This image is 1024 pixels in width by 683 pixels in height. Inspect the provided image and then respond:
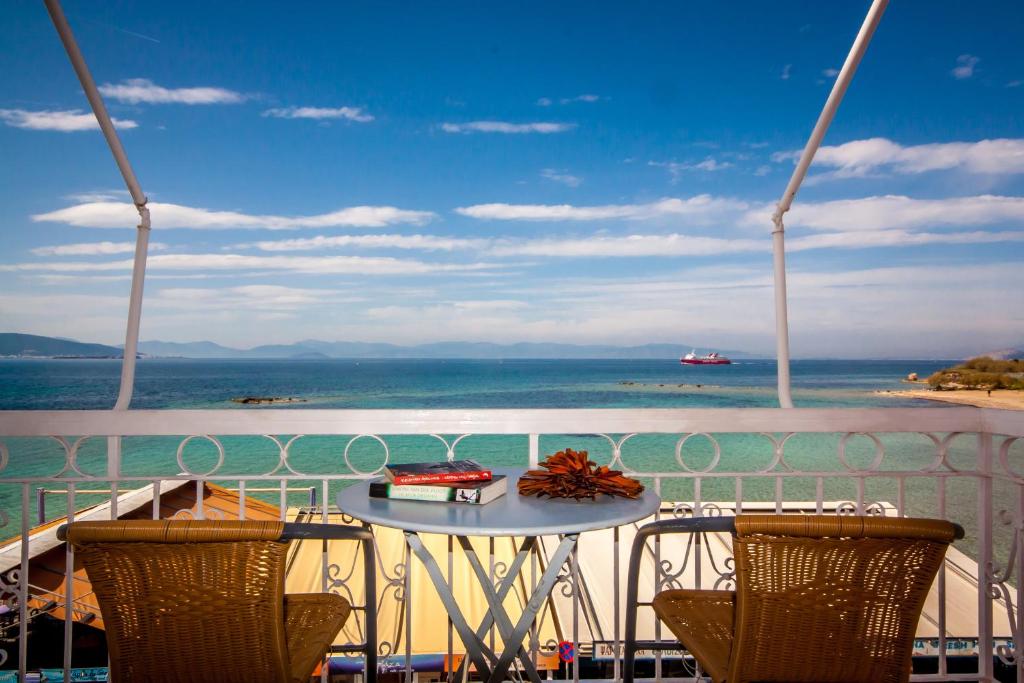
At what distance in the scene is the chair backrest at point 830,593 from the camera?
3.91ft

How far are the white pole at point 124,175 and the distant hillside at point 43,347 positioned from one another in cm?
2859

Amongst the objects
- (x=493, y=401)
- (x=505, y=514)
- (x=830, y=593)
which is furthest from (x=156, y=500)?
(x=493, y=401)

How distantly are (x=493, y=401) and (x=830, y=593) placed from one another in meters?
31.1

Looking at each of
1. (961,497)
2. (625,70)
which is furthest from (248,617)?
(625,70)

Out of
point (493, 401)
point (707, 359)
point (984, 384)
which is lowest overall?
point (493, 401)

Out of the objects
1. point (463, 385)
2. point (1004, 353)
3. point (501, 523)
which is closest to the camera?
point (501, 523)

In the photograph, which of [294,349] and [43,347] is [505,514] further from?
[43,347]

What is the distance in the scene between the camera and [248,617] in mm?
1246

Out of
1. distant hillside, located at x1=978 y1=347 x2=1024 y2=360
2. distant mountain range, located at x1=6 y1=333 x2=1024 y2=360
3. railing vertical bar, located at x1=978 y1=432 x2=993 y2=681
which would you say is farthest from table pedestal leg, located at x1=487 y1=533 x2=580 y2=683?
distant hillside, located at x1=978 y1=347 x2=1024 y2=360

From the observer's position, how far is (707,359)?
41.7 metres

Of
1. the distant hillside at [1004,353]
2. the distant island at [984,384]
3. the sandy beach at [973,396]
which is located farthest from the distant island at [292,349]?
the distant hillside at [1004,353]

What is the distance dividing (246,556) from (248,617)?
0.45 feet

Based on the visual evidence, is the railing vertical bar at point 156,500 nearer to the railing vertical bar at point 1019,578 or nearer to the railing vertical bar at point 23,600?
the railing vertical bar at point 23,600

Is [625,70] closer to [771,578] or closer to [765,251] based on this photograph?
[765,251]
